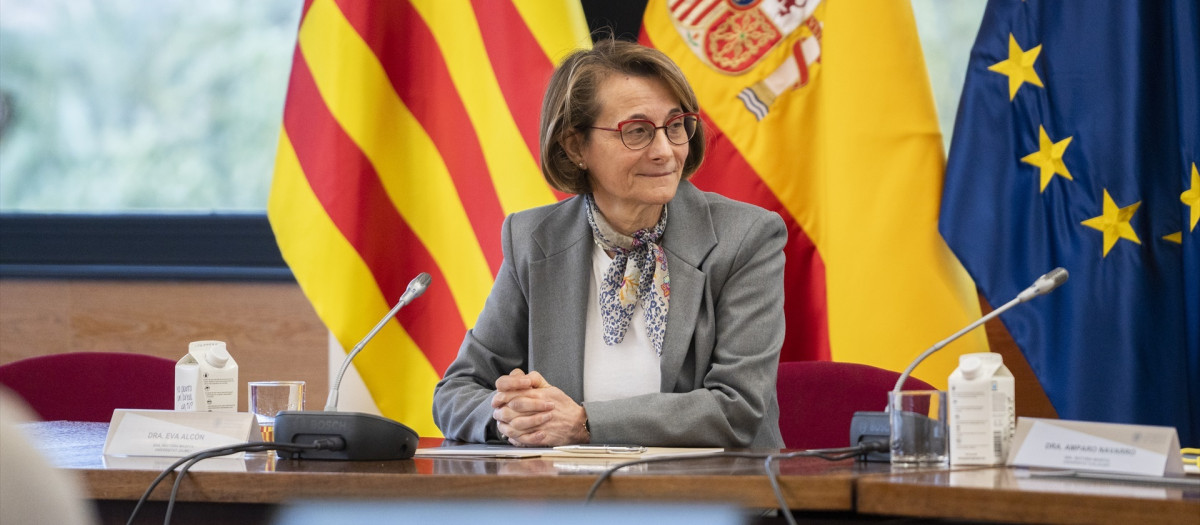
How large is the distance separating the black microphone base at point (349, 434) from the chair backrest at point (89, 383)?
111 centimetres

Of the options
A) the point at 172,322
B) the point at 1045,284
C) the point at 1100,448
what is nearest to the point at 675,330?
the point at 1045,284

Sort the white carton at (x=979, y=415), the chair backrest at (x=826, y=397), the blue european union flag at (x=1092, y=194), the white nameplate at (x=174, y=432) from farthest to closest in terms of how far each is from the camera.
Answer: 1. the blue european union flag at (x=1092, y=194)
2. the chair backrest at (x=826, y=397)
3. the white nameplate at (x=174, y=432)
4. the white carton at (x=979, y=415)

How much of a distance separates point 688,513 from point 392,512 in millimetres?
163

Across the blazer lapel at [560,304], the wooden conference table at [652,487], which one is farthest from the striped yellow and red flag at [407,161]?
the wooden conference table at [652,487]

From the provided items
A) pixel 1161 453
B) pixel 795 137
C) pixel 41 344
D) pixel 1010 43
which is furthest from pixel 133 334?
pixel 1161 453

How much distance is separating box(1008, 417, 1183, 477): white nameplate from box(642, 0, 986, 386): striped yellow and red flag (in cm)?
114

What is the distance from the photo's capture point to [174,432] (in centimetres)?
155

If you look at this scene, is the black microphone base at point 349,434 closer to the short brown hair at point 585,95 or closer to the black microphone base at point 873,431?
the black microphone base at point 873,431

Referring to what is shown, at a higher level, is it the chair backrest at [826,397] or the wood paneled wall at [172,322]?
the wood paneled wall at [172,322]

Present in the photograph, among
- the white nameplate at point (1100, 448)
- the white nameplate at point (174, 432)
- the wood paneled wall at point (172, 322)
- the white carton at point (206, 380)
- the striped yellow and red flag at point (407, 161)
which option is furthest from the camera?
the wood paneled wall at point (172, 322)

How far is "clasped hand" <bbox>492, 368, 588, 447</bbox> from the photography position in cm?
176

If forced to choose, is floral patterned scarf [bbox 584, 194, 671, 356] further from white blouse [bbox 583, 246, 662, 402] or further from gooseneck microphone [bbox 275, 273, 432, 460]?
gooseneck microphone [bbox 275, 273, 432, 460]

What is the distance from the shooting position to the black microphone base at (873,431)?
1441mm

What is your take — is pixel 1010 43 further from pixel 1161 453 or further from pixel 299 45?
pixel 299 45
